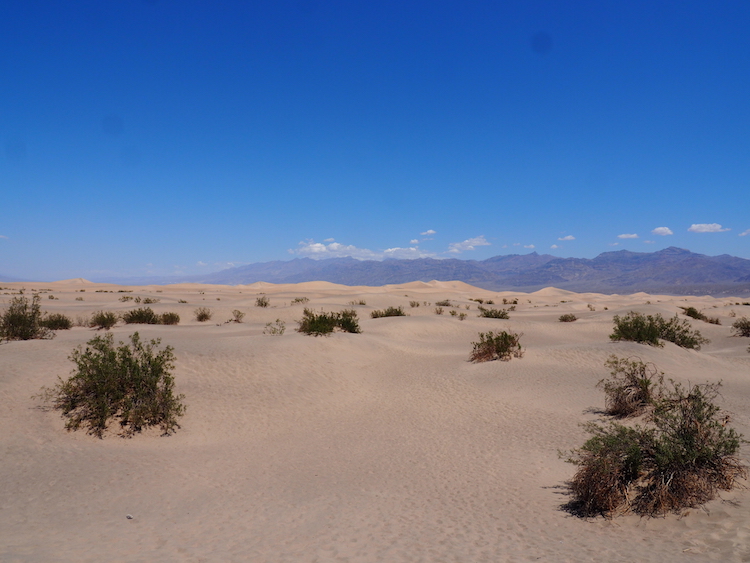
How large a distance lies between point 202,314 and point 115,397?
1743 centimetres

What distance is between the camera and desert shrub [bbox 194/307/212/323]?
80.3ft

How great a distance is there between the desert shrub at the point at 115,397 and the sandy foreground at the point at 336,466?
0.92 ft

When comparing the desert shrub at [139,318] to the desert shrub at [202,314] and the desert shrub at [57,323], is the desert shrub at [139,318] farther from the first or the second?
the desert shrub at [202,314]

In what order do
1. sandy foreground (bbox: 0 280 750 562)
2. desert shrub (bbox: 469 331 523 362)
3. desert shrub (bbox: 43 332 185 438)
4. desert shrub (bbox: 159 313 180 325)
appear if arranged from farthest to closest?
desert shrub (bbox: 159 313 180 325), desert shrub (bbox: 469 331 523 362), desert shrub (bbox: 43 332 185 438), sandy foreground (bbox: 0 280 750 562)

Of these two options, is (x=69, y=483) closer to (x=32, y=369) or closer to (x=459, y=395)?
(x=32, y=369)

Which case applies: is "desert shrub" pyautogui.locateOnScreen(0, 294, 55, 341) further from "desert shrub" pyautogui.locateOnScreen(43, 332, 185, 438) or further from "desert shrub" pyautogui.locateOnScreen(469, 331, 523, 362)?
"desert shrub" pyautogui.locateOnScreen(469, 331, 523, 362)

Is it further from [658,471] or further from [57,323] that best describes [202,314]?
[658,471]

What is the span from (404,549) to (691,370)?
1257 cm

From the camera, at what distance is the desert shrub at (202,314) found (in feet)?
80.3

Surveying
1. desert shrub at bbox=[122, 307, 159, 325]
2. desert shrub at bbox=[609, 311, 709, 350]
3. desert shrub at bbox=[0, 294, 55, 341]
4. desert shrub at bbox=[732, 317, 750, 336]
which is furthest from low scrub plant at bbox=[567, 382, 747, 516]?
desert shrub at bbox=[122, 307, 159, 325]

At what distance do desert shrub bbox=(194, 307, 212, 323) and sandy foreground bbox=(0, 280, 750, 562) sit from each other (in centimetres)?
1115

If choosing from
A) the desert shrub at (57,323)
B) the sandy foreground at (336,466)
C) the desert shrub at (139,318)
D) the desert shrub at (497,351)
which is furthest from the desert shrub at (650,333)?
the desert shrub at (57,323)

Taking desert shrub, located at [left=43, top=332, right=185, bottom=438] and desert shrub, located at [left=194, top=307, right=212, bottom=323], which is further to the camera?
desert shrub, located at [left=194, top=307, right=212, bottom=323]

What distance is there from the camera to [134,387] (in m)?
8.38
